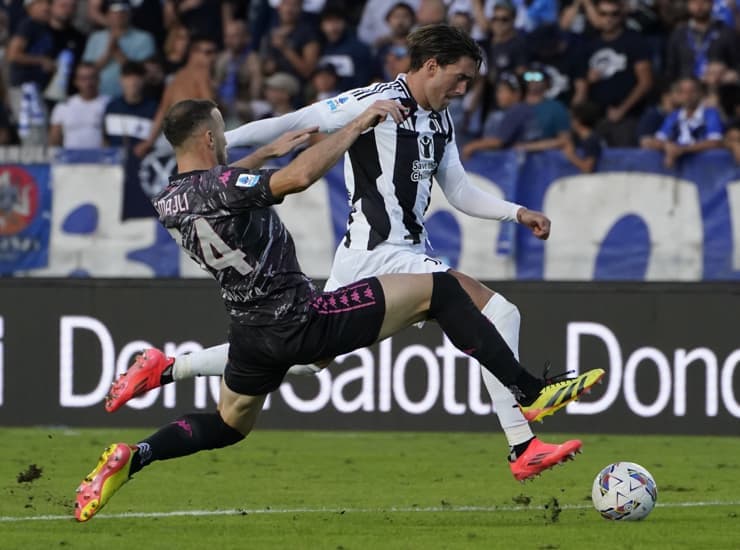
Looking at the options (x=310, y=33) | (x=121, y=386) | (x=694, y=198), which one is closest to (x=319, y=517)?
(x=121, y=386)

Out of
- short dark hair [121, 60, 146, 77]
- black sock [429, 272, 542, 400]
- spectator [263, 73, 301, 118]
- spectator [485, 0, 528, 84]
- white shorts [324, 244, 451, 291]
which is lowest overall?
black sock [429, 272, 542, 400]

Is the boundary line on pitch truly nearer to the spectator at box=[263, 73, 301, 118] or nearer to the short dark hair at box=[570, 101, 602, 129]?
the short dark hair at box=[570, 101, 602, 129]

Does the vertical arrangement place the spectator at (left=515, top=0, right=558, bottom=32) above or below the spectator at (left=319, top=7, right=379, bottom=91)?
above

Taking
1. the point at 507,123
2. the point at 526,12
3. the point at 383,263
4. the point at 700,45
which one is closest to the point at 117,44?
the point at 526,12

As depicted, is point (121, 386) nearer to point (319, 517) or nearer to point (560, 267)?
point (319, 517)

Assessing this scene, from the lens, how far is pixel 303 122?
316 inches

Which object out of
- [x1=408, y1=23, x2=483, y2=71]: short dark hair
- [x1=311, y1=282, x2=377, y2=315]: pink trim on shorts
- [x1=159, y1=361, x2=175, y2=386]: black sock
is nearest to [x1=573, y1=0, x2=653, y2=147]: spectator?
[x1=408, y1=23, x2=483, y2=71]: short dark hair

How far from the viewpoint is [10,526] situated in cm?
762

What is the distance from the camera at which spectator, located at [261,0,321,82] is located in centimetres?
1528

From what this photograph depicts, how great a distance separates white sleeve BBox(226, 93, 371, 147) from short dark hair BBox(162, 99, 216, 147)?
0.68 metres

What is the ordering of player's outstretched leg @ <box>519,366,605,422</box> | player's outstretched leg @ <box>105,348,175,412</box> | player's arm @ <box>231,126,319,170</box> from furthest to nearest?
player's outstretched leg @ <box>105,348,175,412</box> < player's outstretched leg @ <box>519,366,605,422</box> < player's arm @ <box>231,126,319,170</box>

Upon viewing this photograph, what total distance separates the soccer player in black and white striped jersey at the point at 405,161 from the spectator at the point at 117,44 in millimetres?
7947

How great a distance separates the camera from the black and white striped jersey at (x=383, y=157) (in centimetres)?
802

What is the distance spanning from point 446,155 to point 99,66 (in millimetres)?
8076
